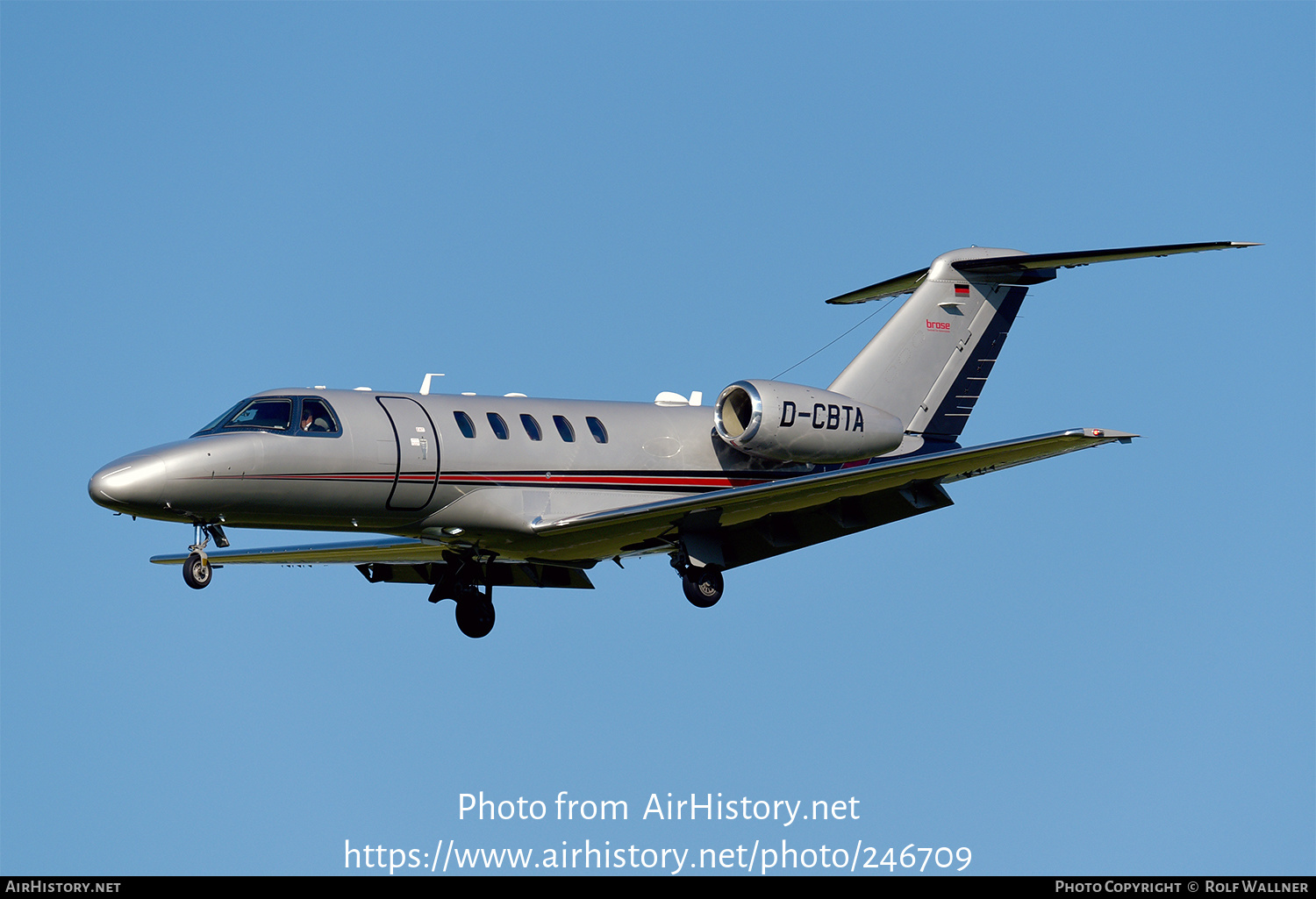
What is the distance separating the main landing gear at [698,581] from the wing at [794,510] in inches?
5.9

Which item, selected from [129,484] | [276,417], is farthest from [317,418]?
[129,484]

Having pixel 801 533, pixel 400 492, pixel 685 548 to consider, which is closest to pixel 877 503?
pixel 801 533

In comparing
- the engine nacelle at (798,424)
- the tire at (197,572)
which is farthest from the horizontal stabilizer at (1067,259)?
the tire at (197,572)

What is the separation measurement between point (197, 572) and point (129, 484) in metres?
1.31

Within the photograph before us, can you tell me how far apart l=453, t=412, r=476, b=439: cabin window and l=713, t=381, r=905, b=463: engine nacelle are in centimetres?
356

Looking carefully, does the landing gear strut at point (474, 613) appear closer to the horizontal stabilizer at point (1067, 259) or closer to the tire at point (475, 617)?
the tire at point (475, 617)

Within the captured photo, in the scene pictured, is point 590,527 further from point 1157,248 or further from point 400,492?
point 1157,248

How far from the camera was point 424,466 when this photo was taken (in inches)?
821

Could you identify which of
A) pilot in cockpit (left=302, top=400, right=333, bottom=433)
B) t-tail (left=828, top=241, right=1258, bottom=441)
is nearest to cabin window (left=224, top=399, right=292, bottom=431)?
pilot in cockpit (left=302, top=400, right=333, bottom=433)

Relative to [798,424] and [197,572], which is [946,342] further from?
[197,572]

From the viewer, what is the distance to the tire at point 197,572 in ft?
63.7
